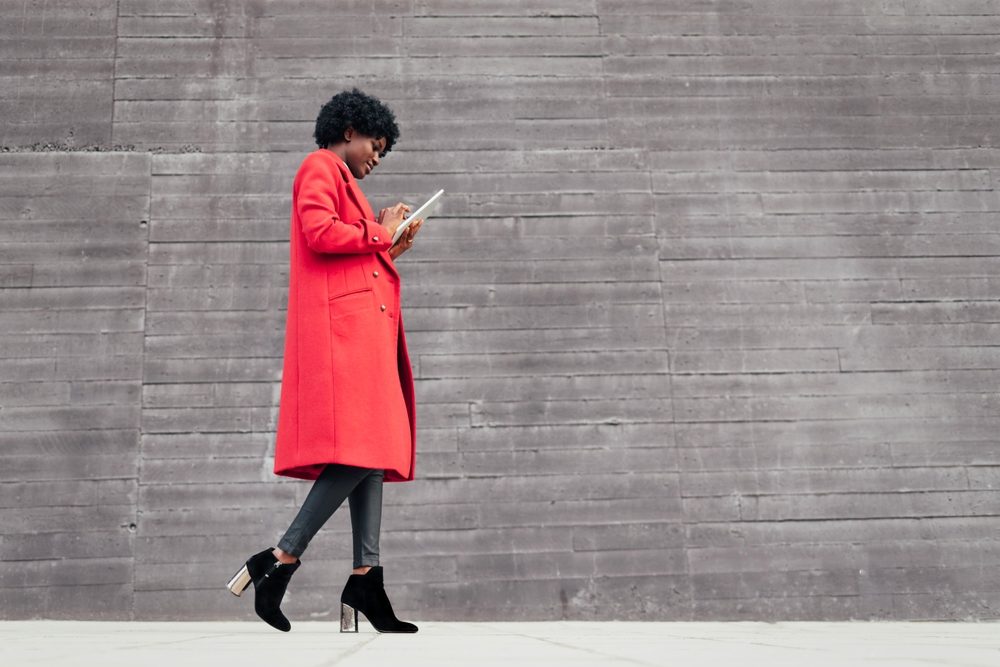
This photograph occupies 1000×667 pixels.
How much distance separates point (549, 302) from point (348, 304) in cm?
162

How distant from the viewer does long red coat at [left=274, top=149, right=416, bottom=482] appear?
6.09 ft

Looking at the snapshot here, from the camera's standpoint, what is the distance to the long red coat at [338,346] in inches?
73.1

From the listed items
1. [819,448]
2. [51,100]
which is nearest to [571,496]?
[819,448]

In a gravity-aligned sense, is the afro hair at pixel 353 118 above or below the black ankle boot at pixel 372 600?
above

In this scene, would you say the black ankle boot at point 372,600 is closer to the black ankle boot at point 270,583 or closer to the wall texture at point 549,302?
the black ankle boot at point 270,583

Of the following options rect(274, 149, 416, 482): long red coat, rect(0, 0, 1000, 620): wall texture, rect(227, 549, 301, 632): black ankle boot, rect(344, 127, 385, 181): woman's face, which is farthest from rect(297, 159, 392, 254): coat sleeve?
rect(0, 0, 1000, 620): wall texture

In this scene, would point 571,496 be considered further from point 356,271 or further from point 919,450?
point 356,271

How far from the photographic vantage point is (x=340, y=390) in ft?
6.13

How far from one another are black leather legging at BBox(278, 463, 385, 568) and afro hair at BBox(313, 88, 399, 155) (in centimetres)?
81
